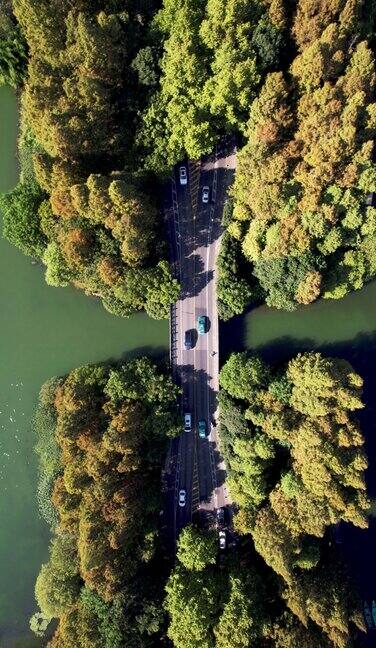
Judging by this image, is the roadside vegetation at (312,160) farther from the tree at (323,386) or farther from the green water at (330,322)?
the tree at (323,386)

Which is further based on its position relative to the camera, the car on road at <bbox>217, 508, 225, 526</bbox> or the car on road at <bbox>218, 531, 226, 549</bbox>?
the car on road at <bbox>217, 508, 225, 526</bbox>

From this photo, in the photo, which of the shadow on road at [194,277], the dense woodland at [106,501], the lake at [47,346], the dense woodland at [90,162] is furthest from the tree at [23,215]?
the shadow on road at [194,277]

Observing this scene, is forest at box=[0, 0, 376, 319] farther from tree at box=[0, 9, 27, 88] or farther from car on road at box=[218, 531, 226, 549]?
car on road at box=[218, 531, 226, 549]

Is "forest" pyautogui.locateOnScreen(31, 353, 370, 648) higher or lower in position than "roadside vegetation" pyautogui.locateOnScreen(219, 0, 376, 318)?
lower

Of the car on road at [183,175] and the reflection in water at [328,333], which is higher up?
the car on road at [183,175]

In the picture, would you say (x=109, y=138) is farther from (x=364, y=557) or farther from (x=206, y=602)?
(x=364, y=557)

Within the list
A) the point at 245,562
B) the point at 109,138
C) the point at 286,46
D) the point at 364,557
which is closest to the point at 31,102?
the point at 109,138

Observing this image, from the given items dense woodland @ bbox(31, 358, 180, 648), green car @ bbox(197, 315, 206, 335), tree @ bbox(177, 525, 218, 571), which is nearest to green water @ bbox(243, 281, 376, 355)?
green car @ bbox(197, 315, 206, 335)
